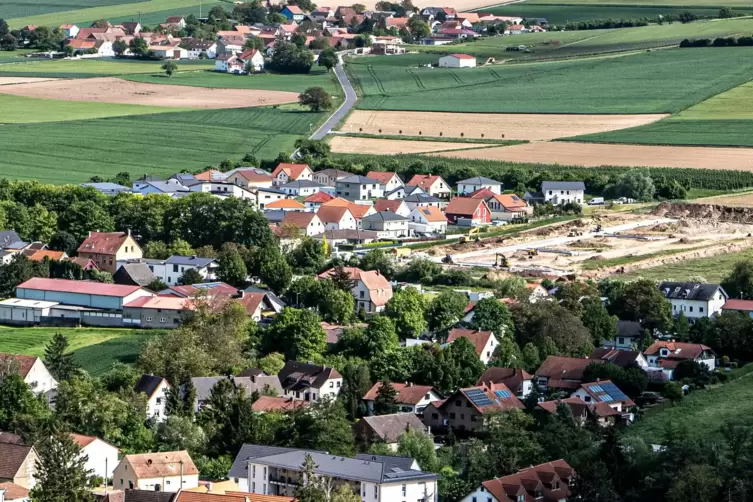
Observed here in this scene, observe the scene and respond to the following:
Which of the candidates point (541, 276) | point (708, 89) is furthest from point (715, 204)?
point (708, 89)

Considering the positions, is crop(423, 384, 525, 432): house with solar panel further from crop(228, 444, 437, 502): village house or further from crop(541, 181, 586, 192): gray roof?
crop(541, 181, 586, 192): gray roof

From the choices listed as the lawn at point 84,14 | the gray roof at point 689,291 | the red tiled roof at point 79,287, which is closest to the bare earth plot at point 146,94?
the lawn at point 84,14

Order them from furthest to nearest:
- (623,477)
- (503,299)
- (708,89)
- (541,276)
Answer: (708,89), (541,276), (503,299), (623,477)

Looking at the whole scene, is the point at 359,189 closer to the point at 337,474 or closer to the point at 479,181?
the point at 479,181

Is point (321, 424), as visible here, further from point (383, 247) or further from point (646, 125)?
point (646, 125)

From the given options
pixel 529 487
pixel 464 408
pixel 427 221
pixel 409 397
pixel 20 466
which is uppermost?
pixel 20 466

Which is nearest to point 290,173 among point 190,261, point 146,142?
point 146,142
